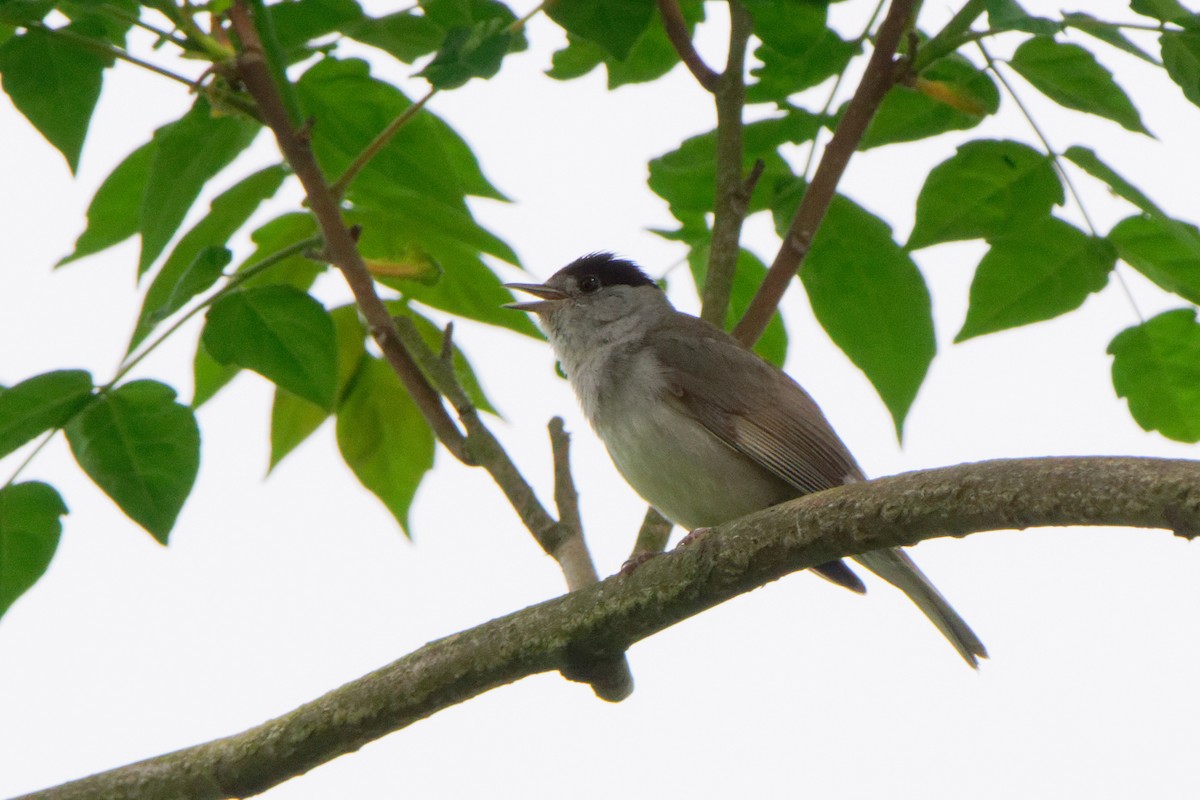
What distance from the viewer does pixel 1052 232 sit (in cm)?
322

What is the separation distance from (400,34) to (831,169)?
96 cm

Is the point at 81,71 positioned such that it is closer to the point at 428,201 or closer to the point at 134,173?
the point at 134,173

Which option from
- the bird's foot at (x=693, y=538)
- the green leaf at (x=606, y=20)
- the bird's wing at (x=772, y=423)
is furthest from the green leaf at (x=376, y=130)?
the bird's wing at (x=772, y=423)

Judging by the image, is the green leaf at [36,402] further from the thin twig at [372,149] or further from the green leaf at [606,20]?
the green leaf at [606,20]

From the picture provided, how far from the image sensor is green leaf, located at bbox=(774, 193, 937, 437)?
320 cm

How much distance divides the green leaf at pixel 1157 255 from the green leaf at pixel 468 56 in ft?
4.67

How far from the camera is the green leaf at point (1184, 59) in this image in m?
2.68

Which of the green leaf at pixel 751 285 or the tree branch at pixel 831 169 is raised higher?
the green leaf at pixel 751 285

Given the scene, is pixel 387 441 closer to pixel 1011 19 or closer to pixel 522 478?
pixel 522 478

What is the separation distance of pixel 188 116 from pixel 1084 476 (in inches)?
75.7

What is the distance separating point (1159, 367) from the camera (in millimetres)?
3232

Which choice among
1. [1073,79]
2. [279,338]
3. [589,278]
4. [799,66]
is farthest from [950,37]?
[589,278]

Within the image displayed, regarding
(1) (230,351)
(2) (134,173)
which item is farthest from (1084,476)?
(2) (134,173)

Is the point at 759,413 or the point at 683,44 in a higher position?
the point at 683,44
